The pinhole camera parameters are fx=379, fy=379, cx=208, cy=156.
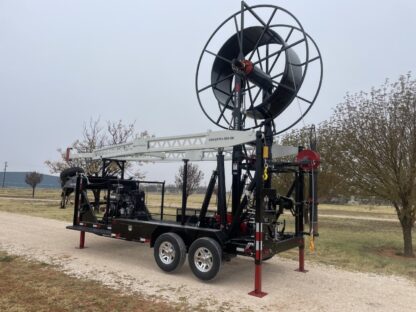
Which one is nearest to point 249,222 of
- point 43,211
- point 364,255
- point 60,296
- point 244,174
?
point 244,174

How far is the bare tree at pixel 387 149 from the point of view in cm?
1233

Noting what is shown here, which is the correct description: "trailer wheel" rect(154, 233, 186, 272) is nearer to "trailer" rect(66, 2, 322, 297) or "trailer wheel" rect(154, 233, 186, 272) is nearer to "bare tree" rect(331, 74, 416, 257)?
"trailer" rect(66, 2, 322, 297)

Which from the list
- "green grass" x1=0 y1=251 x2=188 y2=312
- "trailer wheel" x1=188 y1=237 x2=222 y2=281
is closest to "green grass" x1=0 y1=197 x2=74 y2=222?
"green grass" x1=0 y1=251 x2=188 y2=312

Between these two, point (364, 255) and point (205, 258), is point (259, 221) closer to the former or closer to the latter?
point (205, 258)

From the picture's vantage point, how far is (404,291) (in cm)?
787

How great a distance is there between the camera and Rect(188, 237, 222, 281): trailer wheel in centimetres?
766

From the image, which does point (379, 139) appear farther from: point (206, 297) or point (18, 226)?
point (18, 226)

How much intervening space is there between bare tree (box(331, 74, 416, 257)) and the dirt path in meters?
4.49

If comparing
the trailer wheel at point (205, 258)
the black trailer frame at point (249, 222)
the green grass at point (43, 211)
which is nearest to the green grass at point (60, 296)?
the trailer wheel at point (205, 258)

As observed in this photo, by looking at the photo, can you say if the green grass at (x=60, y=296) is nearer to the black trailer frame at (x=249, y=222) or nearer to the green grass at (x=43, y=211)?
the black trailer frame at (x=249, y=222)

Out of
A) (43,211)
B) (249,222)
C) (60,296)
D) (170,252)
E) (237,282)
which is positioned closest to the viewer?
(60,296)

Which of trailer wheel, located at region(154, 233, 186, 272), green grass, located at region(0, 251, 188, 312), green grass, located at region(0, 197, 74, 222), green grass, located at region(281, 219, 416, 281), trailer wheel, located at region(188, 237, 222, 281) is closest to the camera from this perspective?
green grass, located at region(0, 251, 188, 312)

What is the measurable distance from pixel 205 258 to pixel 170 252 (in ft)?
3.41

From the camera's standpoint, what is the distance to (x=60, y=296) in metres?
6.58
